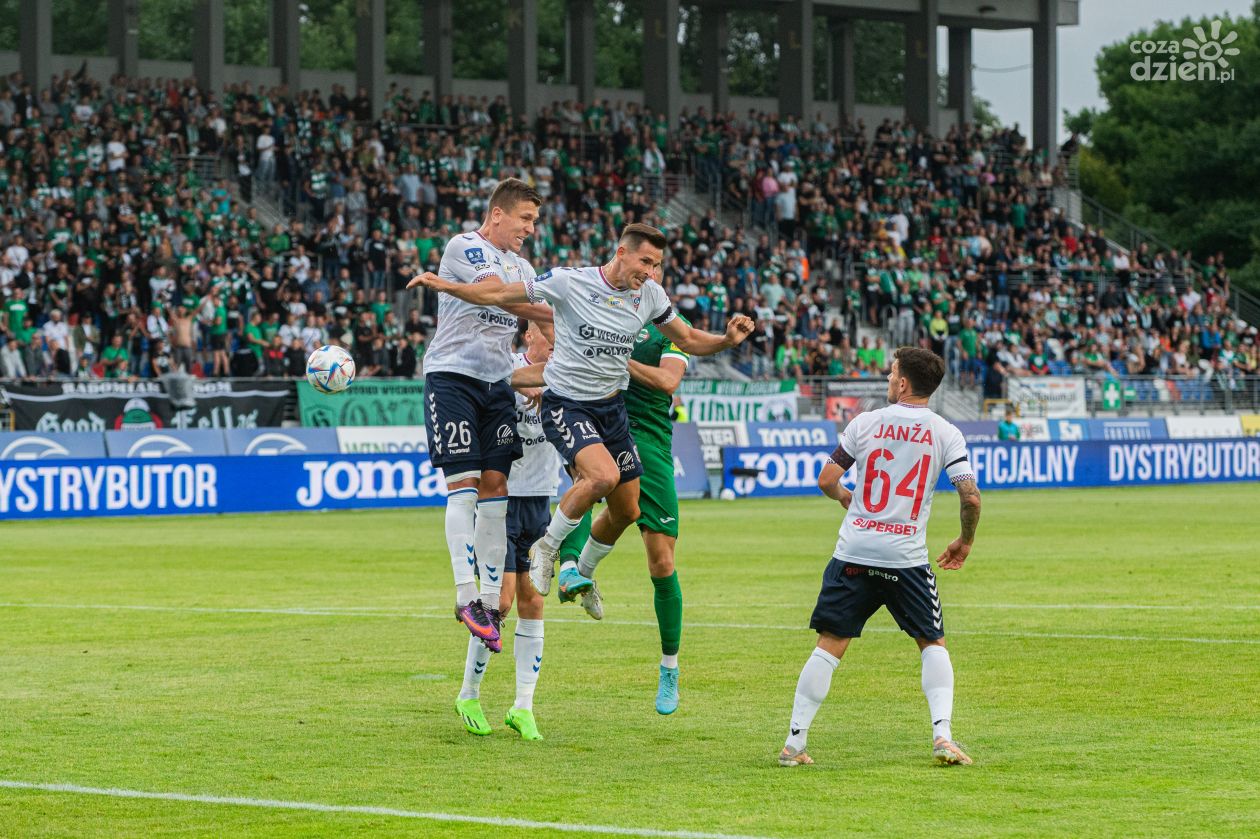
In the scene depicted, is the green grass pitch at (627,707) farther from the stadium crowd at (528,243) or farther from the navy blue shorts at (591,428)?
the stadium crowd at (528,243)

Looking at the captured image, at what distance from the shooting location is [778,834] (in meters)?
6.98

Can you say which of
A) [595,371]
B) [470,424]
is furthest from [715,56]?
[470,424]

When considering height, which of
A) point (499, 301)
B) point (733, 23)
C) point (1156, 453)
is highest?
point (733, 23)

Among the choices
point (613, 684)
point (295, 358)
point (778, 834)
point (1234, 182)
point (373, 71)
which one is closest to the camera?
point (778, 834)

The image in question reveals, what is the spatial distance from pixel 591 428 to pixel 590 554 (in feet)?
2.89

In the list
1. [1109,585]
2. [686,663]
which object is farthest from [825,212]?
[686,663]

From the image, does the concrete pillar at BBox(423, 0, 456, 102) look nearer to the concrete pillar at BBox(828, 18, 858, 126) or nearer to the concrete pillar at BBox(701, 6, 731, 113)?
the concrete pillar at BBox(701, 6, 731, 113)

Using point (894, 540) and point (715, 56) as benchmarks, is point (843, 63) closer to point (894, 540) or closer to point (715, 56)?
point (715, 56)

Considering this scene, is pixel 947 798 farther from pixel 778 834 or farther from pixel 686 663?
pixel 686 663

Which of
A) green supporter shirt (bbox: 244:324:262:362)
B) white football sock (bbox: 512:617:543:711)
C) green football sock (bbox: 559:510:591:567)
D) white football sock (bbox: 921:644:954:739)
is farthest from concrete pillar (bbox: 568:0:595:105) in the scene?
white football sock (bbox: 921:644:954:739)

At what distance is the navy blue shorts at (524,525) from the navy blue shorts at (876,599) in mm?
2469

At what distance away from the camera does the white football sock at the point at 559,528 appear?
34.1 ft

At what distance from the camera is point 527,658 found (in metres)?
10.0

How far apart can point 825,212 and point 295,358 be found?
63.5 ft
